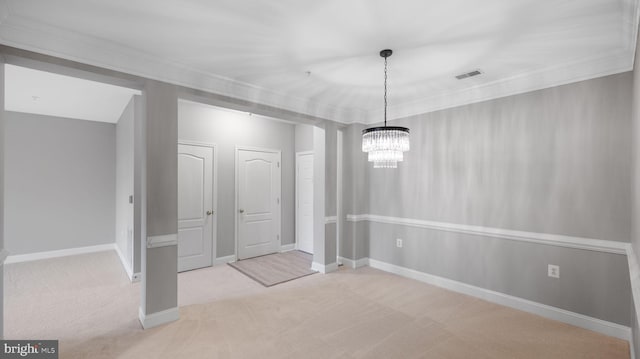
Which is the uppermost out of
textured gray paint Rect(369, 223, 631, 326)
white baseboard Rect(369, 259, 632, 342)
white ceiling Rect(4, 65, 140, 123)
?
white ceiling Rect(4, 65, 140, 123)

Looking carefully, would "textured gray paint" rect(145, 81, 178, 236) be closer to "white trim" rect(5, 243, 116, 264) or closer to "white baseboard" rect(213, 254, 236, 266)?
"white baseboard" rect(213, 254, 236, 266)

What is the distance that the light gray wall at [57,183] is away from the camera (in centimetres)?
495

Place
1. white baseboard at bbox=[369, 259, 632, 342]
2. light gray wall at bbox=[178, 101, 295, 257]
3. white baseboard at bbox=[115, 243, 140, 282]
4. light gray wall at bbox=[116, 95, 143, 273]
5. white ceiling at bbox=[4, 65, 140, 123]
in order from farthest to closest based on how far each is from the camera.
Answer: light gray wall at bbox=[178, 101, 295, 257]
white baseboard at bbox=[115, 243, 140, 282]
light gray wall at bbox=[116, 95, 143, 273]
white ceiling at bbox=[4, 65, 140, 123]
white baseboard at bbox=[369, 259, 632, 342]

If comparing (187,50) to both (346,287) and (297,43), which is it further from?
(346,287)

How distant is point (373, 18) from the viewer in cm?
205

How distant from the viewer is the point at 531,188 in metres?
3.09

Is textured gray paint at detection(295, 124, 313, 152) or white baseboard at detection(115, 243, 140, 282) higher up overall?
textured gray paint at detection(295, 124, 313, 152)

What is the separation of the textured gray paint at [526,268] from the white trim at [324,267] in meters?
0.93

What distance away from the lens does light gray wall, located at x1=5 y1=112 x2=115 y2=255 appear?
4949mm

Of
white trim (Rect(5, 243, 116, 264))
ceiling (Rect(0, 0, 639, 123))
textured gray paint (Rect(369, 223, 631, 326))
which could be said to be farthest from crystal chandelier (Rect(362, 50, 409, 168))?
white trim (Rect(5, 243, 116, 264))

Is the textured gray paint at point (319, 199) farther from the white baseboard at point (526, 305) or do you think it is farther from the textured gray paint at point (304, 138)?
the white baseboard at point (526, 305)

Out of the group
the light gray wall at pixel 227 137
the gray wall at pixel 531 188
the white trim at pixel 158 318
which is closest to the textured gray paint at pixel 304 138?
the light gray wall at pixel 227 137

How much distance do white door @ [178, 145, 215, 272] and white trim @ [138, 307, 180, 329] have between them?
1.68 m

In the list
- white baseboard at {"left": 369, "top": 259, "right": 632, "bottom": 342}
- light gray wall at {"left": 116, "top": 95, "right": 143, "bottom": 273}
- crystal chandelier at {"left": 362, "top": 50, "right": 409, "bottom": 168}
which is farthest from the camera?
light gray wall at {"left": 116, "top": 95, "right": 143, "bottom": 273}
